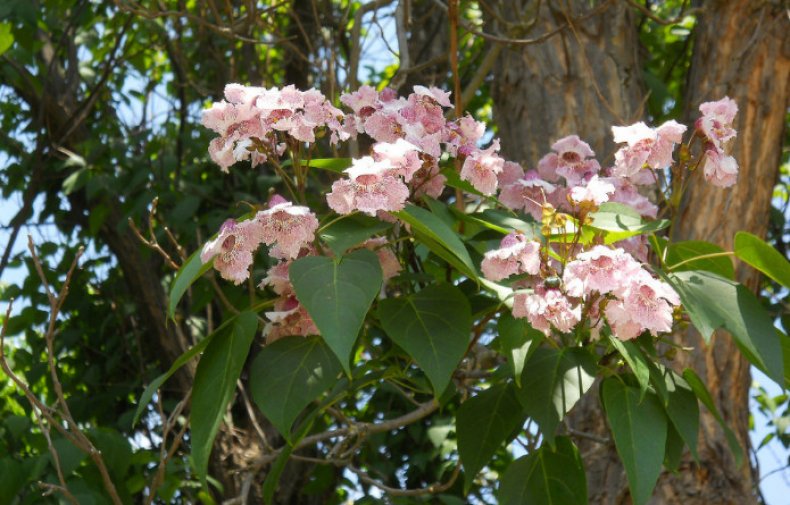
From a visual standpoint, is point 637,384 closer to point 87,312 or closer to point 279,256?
point 279,256

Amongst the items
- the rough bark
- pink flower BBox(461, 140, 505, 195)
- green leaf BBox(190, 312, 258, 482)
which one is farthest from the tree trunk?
green leaf BBox(190, 312, 258, 482)

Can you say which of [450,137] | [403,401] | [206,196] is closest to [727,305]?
[450,137]

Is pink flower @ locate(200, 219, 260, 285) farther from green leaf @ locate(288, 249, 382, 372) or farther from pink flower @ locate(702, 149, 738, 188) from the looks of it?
pink flower @ locate(702, 149, 738, 188)

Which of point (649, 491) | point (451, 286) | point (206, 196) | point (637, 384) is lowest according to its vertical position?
point (649, 491)

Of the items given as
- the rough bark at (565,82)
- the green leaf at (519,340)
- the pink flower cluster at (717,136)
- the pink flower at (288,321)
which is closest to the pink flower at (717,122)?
the pink flower cluster at (717,136)

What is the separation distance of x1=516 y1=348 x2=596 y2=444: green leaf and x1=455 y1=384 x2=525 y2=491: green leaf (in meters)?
0.12

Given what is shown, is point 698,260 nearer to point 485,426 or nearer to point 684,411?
point 684,411

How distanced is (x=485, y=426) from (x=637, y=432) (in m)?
0.24

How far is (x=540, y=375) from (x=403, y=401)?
1734 millimetres

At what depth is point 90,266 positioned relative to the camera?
3.45 m

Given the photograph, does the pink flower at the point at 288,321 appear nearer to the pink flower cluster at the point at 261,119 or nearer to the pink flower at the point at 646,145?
the pink flower cluster at the point at 261,119

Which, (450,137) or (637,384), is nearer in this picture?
(637,384)

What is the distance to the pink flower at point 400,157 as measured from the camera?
1.39 m

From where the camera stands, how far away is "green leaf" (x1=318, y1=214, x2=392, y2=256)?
135 cm
